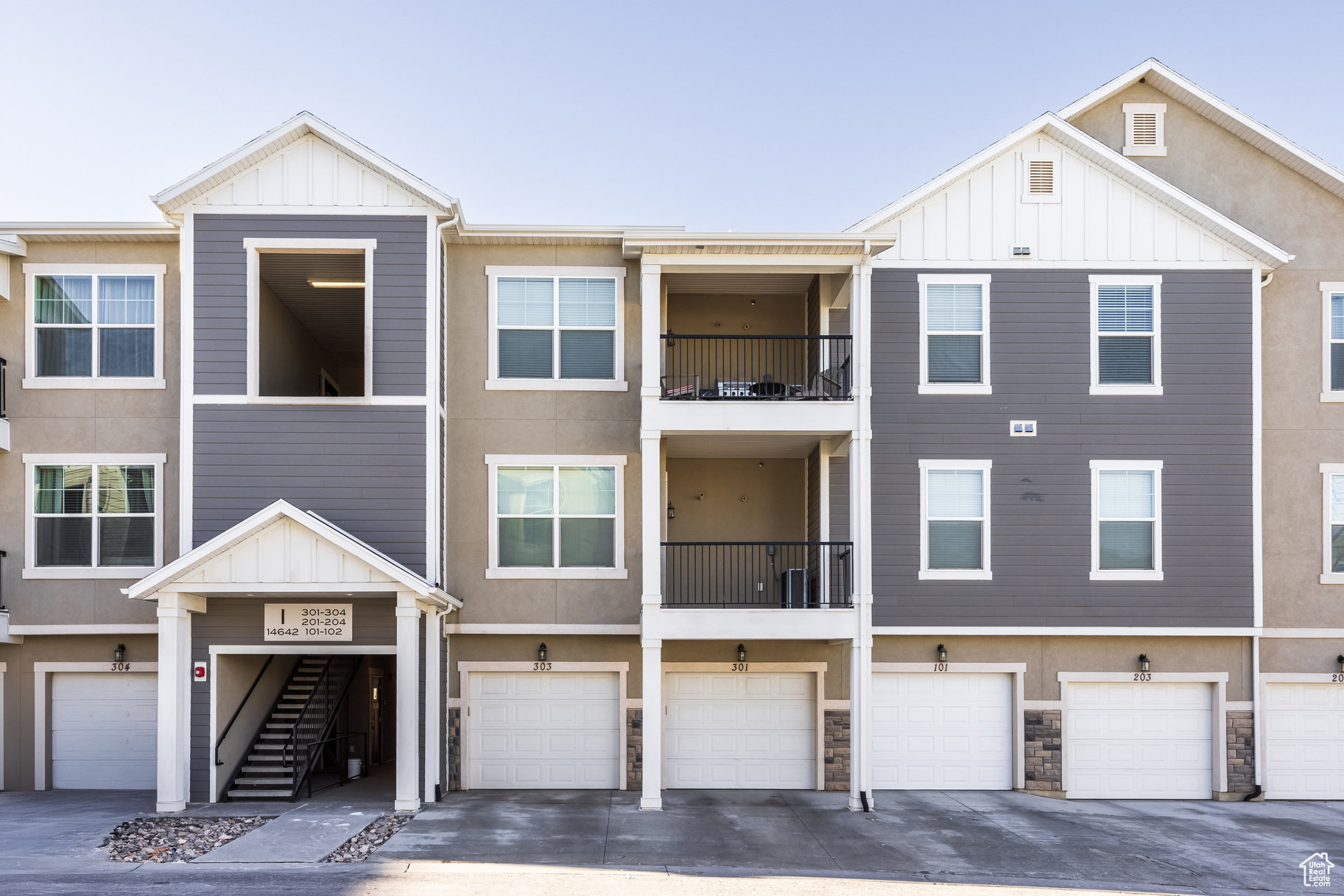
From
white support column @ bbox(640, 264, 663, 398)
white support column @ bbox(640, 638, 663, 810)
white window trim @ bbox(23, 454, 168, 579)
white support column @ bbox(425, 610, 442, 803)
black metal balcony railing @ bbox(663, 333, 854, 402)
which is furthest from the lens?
black metal balcony railing @ bbox(663, 333, 854, 402)

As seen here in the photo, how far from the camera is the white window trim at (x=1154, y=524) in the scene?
1512 centimetres

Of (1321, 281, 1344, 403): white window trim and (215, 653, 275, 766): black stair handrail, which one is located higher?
(1321, 281, 1344, 403): white window trim

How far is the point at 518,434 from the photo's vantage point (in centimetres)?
1534

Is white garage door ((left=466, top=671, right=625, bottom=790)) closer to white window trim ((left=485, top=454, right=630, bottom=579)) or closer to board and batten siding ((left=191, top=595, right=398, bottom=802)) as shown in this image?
white window trim ((left=485, top=454, right=630, bottom=579))

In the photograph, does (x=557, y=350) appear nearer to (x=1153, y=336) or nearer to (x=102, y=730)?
(x=102, y=730)

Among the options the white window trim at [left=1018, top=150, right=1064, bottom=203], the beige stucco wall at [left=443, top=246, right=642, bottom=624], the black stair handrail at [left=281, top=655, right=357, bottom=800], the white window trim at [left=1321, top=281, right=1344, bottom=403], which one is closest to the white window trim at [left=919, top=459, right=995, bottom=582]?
the white window trim at [left=1018, top=150, right=1064, bottom=203]

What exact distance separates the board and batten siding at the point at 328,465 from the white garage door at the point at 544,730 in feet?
7.82

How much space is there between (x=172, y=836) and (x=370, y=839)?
2.26 meters

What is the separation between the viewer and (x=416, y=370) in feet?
47.2

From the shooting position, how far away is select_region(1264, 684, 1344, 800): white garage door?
15.3 meters

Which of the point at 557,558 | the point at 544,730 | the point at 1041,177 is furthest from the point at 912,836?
the point at 1041,177

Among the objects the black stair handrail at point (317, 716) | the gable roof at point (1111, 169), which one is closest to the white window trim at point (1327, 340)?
the gable roof at point (1111, 169)

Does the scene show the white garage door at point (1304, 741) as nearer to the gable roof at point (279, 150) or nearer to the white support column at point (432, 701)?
the white support column at point (432, 701)

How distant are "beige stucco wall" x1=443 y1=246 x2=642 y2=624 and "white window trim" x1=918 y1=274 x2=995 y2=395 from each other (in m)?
4.11
